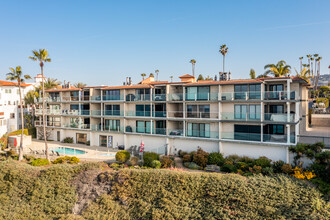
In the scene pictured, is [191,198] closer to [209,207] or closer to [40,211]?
[209,207]

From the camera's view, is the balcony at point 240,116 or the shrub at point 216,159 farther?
the balcony at point 240,116

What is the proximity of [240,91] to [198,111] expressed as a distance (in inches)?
235

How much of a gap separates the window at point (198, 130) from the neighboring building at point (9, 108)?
38718mm

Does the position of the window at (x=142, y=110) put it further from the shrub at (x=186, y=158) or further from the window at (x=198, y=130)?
the shrub at (x=186, y=158)

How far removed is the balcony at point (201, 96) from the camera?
30.3m

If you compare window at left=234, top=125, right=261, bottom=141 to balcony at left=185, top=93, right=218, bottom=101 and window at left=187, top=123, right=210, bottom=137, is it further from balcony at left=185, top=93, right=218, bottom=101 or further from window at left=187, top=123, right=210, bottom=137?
balcony at left=185, top=93, right=218, bottom=101

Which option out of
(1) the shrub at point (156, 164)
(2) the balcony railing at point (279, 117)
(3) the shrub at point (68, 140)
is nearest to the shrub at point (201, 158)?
(1) the shrub at point (156, 164)

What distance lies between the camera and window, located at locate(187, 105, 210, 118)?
Result: 101 feet

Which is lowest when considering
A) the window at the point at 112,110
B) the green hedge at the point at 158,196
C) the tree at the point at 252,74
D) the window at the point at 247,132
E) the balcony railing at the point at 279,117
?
the green hedge at the point at 158,196

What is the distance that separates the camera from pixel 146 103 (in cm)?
3491

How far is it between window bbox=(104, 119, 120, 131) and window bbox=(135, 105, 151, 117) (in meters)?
4.13

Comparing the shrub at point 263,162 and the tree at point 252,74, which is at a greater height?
the tree at point 252,74

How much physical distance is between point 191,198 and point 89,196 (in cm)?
852

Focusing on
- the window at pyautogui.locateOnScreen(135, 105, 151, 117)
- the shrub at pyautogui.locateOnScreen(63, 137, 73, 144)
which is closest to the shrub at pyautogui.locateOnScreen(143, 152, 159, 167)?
the window at pyautogui.locateOnScreen(135, 105, 151, 117)
